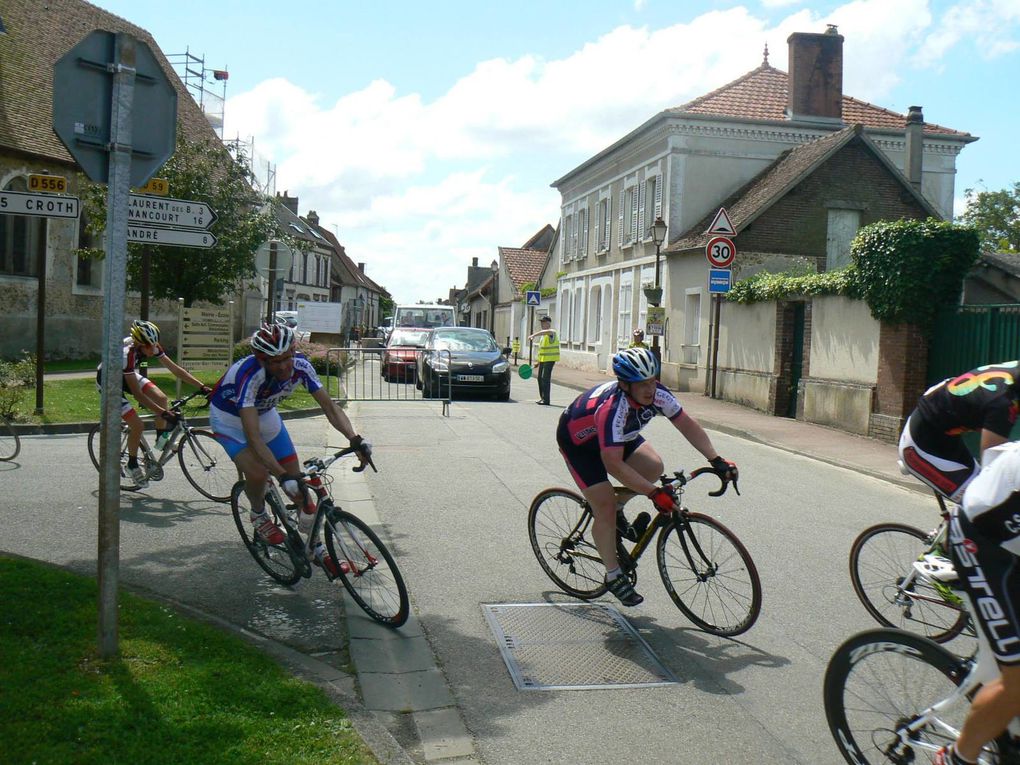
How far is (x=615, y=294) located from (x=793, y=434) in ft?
67.6

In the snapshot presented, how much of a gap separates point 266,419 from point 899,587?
3975 millimetres

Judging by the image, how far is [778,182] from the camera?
28.8 metres

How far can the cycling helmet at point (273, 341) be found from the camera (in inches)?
235

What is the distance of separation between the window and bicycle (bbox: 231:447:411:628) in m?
25.3

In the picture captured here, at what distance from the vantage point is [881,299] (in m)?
15.8

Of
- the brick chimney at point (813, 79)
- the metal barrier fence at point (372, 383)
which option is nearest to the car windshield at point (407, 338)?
the metal barrier fence at point (372, 383)

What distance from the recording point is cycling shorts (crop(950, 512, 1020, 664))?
296 cm

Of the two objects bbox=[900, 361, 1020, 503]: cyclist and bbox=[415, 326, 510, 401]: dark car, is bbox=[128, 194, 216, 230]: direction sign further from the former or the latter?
bbox=[415, 326, 510, 401]: dark car

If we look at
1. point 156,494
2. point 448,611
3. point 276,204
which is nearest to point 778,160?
point 276,204

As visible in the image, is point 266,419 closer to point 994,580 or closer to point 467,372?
point 994,580

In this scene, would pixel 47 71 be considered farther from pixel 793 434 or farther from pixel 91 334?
pixel 793 434

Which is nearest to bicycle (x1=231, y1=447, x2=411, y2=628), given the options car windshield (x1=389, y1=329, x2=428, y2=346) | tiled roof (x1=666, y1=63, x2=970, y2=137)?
car windshield (x1=389, y1=329, x2=428, y2=346)

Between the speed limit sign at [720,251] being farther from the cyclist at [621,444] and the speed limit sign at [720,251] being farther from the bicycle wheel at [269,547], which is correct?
the bicycle wheel at [269,547]

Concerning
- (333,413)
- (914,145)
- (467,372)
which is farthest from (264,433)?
(914,145)
